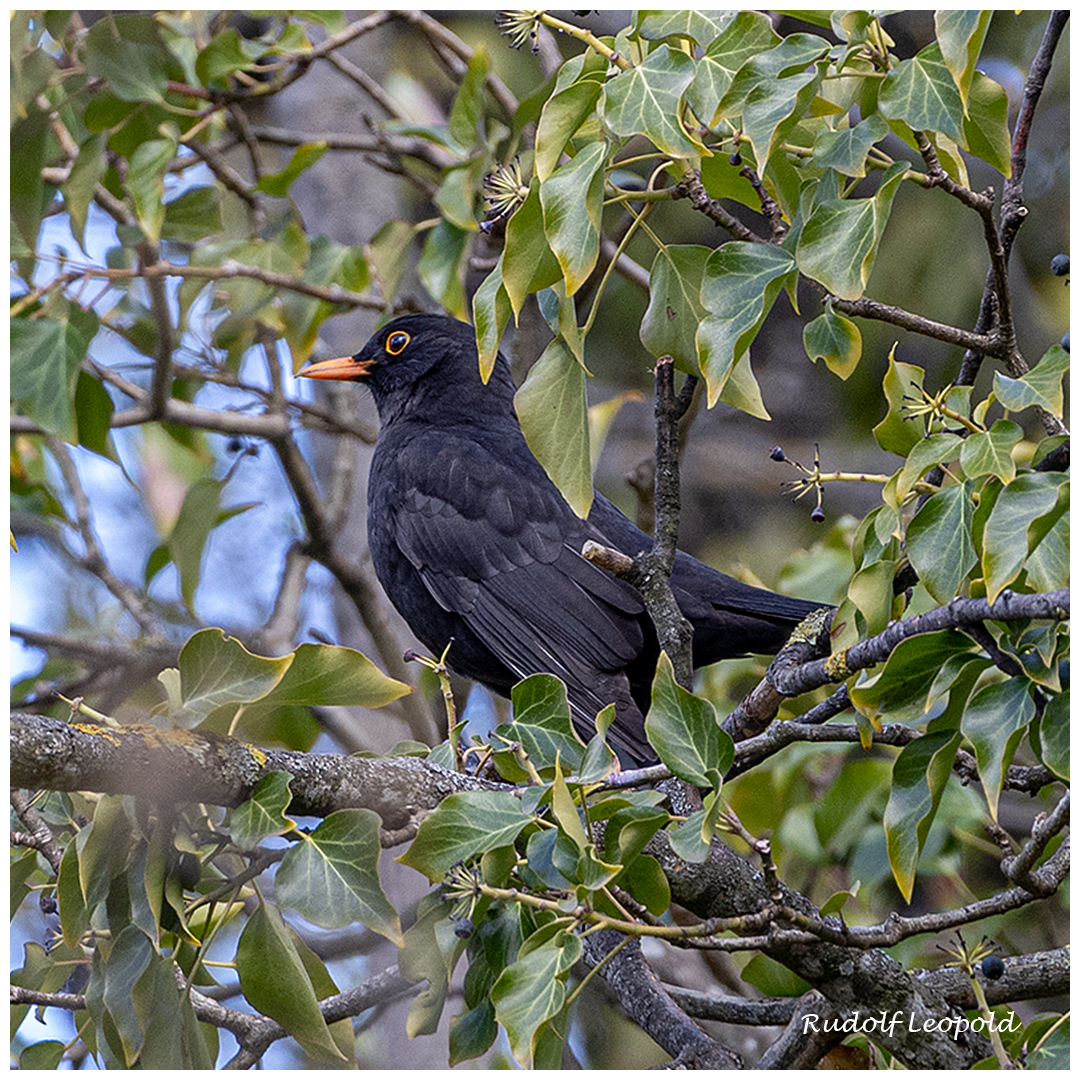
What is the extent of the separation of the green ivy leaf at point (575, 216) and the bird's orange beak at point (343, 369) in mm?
3101

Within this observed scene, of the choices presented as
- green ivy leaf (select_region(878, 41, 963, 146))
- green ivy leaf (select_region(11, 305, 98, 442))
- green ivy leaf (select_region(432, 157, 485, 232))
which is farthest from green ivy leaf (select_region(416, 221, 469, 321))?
green ivy leaf (select_region(878, 41, 963, 146))

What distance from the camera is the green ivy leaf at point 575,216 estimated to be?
1929mm

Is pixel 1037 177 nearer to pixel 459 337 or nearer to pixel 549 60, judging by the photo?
pixel 549 60

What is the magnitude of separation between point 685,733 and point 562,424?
605 millimetres

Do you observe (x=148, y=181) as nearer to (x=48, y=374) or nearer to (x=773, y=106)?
(x=48, y=374)

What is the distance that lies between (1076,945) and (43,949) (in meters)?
1.92

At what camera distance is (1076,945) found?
6.65 feet

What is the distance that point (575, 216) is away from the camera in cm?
194

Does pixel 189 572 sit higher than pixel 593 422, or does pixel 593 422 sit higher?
pixel 593 422

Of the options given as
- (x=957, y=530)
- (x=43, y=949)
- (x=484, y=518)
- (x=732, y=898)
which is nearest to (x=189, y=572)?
(x=484, y=518)

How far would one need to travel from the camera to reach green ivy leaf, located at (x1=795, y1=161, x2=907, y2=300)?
195cm

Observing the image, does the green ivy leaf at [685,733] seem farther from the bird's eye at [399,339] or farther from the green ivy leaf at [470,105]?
the bird's eye at [399,339]

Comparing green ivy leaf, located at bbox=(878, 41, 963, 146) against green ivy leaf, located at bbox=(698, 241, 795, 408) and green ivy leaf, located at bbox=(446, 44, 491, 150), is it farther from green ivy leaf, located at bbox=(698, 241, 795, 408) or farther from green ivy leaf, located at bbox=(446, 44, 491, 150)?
A: green ivy leaf, located at bbox=(446, 44, 491, 150)

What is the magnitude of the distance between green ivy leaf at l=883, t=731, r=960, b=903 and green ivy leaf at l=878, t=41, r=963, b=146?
95 centimetres
